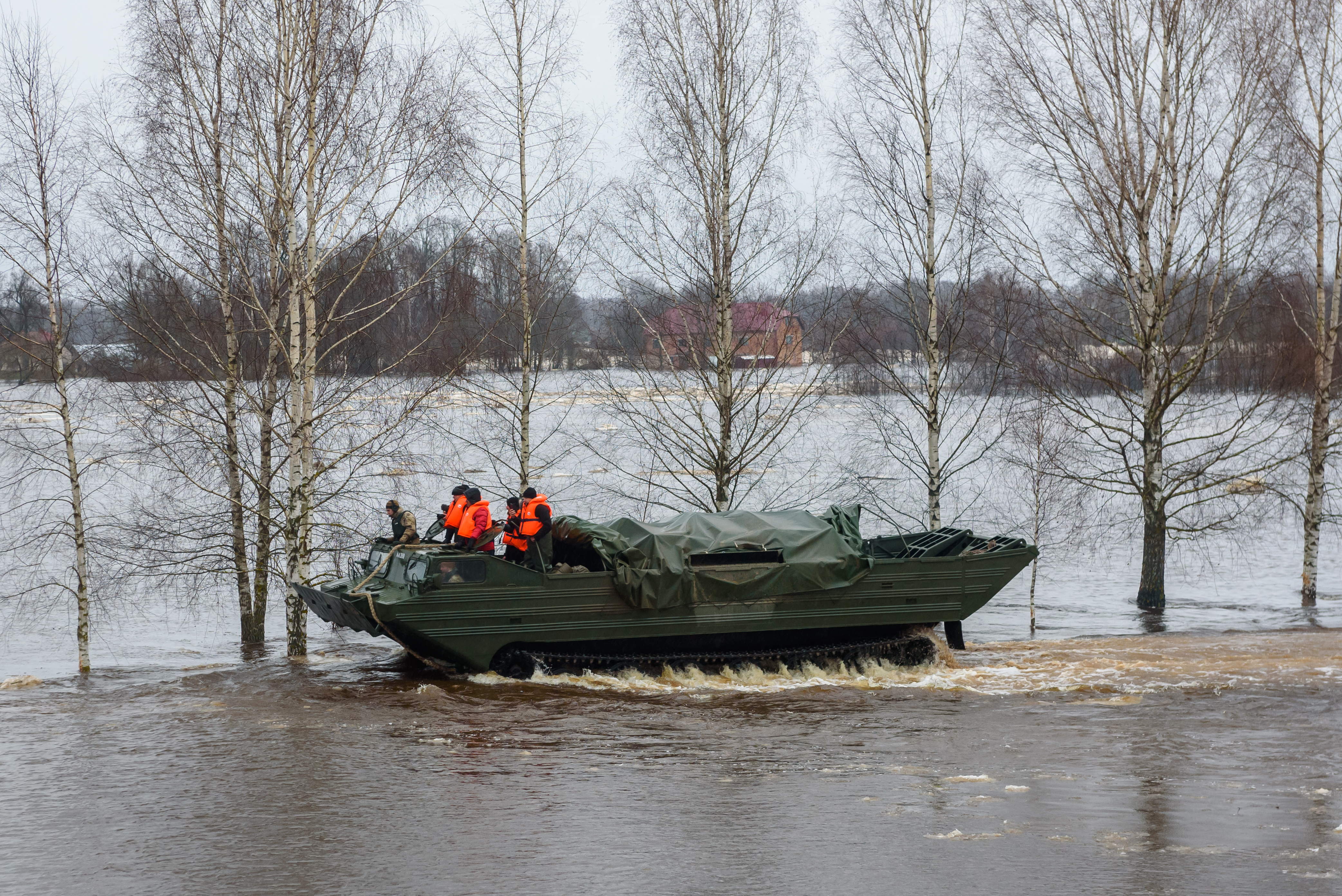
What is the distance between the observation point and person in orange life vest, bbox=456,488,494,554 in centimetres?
1334

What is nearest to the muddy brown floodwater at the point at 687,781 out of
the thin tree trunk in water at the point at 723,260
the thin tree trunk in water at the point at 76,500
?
the thin tree trunk in water at the point at 76,500

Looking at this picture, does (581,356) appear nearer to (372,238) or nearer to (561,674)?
(372,238)

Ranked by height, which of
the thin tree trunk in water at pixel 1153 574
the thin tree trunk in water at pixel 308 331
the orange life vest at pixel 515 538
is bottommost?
the thin tree trunk in water at pixel 1153 574

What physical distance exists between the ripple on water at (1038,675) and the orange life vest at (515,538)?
1.41 metres

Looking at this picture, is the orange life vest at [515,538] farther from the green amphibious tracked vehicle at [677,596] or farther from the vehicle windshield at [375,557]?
the vehicle windshield at [375,557]

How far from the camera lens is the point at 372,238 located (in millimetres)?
16469

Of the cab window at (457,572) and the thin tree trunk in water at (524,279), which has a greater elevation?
the thin tree trunk in water at (524,279)

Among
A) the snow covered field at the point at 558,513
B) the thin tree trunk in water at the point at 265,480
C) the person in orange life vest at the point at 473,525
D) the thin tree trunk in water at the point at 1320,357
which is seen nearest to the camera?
the person in orange life vest at the point at 473,525

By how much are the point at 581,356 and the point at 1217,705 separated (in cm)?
1255

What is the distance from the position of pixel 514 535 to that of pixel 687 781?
4.77 meters

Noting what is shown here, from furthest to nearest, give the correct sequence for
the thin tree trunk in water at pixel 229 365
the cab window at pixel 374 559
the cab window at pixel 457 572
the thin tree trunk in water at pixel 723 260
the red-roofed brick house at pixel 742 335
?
1. the red-roofed brick house at pixel 742 335
2. the thin tree trunk in water at pixel 723 260
3. the cab window at pixel 374 559
4. the thin tree trunk in water at pixel 229 365
5. the cab window at pixel 457 572

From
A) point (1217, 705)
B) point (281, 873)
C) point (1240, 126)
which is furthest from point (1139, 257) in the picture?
point (281, 873)

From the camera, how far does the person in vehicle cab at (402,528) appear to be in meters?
14.3

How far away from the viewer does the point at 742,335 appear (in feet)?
57.4
